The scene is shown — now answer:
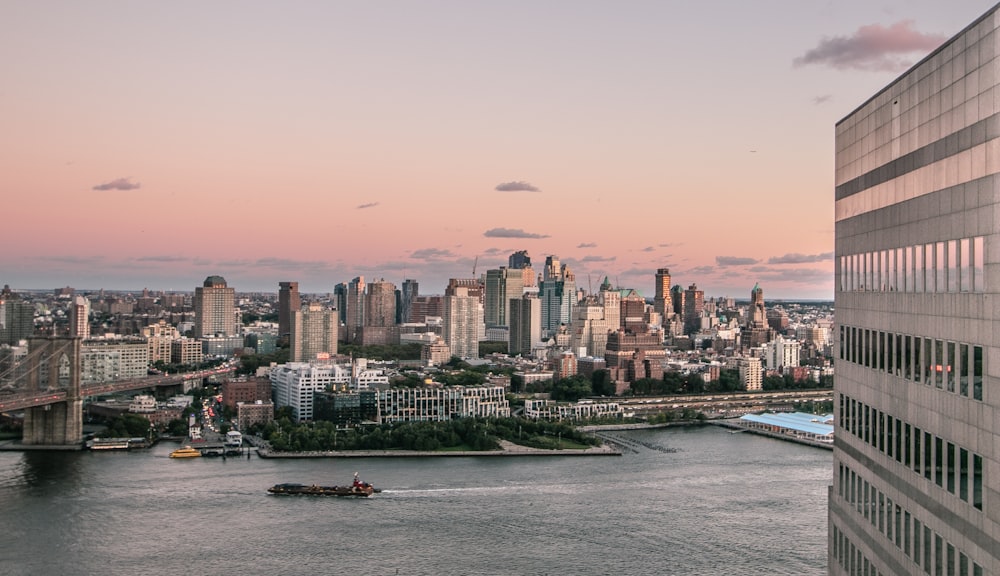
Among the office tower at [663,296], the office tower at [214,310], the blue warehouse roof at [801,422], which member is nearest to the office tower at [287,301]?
the office tower at [214,310]

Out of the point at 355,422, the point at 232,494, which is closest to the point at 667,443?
the point at 355,422

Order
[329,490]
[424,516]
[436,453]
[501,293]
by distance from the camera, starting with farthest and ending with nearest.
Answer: [501,293] < [436,453] < [329,490] < [424,516]

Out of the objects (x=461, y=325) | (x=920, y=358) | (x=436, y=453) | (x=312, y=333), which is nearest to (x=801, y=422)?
(x=436, y=453)

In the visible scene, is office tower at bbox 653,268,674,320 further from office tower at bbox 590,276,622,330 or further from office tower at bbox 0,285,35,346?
office tower at bbox 0,285,35,346

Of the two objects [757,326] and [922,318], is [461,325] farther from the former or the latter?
[922,318]

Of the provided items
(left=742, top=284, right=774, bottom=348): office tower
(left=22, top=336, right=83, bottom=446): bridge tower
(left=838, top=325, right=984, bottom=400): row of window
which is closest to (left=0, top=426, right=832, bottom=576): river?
(left=22, top=336, right=83, bottom=446): bridge tower

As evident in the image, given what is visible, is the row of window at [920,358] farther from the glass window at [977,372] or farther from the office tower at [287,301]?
the office tower at [287,301]
